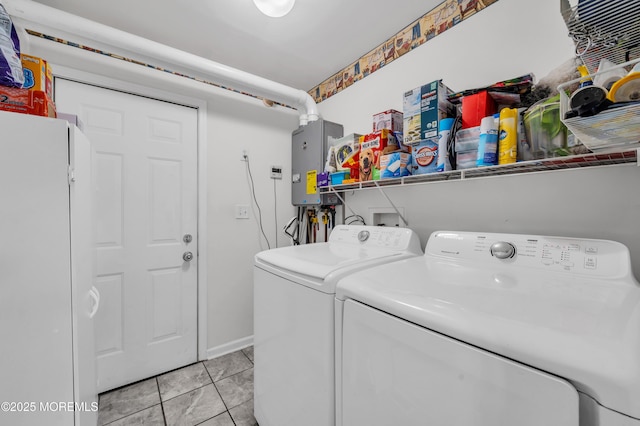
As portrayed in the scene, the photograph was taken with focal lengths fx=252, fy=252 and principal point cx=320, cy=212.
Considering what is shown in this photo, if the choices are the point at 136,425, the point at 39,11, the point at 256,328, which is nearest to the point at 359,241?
the point at 256,328

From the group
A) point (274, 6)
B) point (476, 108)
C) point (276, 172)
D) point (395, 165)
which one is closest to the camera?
point (476, 108)

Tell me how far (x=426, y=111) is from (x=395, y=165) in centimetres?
32

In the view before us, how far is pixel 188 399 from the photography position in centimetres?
179

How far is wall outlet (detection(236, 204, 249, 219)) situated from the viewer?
2.45 meters

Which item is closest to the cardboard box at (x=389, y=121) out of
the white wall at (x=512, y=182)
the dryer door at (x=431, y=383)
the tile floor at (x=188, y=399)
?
the white wall at (x=512, y=182)

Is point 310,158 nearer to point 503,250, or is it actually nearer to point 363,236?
point 363,236

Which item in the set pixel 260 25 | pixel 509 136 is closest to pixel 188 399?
pixel 509 136

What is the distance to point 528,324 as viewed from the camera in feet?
1.94

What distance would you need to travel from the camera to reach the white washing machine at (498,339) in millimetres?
481

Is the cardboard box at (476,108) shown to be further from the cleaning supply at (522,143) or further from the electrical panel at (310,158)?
the electrical panel at (310,158)

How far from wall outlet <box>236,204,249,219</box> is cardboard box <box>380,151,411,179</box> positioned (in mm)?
1472

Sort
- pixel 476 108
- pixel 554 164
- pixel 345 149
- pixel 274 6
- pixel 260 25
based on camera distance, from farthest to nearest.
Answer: pixel 345 149
pixel 260 25
pixel 274 6
pixel 476 108
pixel 554 164

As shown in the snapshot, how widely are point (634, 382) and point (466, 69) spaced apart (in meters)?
1.62

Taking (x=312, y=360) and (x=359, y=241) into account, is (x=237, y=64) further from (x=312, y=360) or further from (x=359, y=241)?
(x=312, y=360)
